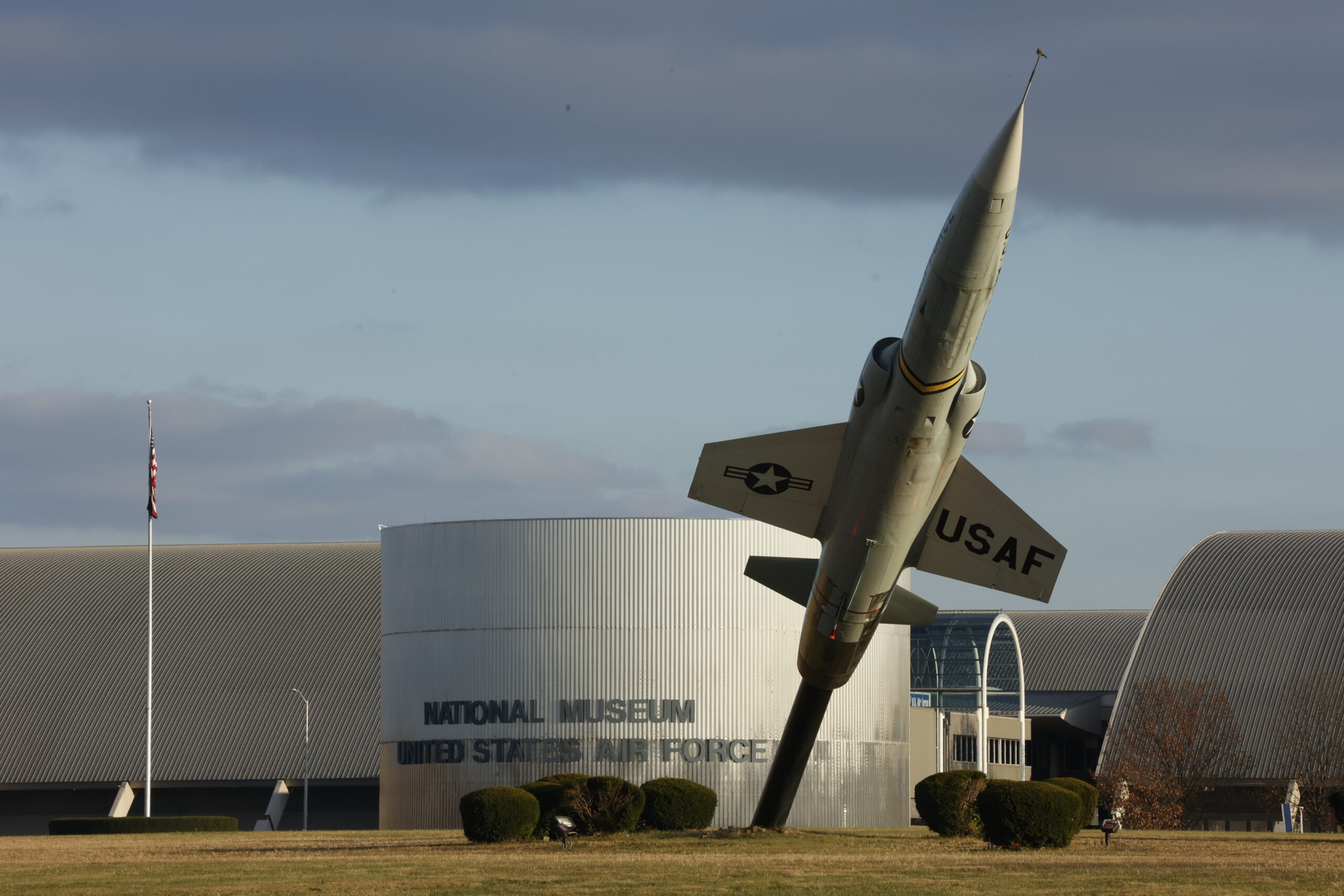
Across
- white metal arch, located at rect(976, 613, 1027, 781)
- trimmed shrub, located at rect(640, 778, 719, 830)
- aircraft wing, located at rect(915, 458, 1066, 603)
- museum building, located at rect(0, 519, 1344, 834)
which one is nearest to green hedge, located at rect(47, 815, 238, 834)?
museum building, located at rect(0, 519, 1344, 834)

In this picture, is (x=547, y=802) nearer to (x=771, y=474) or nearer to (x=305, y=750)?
(x=771, y=474)

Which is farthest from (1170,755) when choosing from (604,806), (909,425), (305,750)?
(909,425)

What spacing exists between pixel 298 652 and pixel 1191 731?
38.4m

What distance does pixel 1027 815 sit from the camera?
106 feet

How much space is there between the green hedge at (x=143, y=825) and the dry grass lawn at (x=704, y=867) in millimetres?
12950

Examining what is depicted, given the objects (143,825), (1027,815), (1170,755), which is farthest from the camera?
(1170,755)

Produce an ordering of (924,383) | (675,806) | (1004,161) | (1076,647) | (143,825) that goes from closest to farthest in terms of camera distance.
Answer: (1004,161)
(924,383)
(675,806)
(143,825)
(1076,647)

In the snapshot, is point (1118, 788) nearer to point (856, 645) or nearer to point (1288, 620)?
point (1288, 620)

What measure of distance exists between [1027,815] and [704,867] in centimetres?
759

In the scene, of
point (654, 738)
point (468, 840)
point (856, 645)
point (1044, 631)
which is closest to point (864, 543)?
point (856, 645)

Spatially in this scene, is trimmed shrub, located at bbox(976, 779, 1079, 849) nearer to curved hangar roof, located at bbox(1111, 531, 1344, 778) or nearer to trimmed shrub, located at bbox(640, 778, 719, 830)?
trimmed shrub, located at bbox(640, 778, 719, 830)

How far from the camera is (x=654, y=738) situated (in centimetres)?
5203

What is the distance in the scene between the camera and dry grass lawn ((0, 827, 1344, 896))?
84.2 feet

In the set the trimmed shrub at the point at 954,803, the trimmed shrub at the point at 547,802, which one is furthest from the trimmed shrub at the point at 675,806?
the trimmed shrub at the point at 954,803
